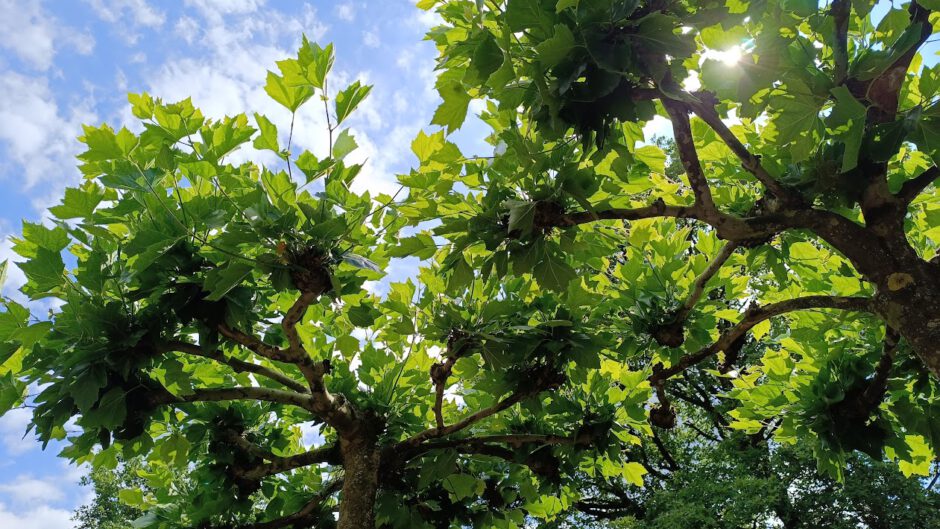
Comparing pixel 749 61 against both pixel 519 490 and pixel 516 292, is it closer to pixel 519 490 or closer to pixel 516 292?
pixel 516 292

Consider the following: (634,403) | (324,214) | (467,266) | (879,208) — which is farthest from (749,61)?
(634,403)

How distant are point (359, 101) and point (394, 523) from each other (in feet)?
8.34

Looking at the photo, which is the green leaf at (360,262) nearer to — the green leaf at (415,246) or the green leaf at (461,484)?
the green leaf at (415,246)

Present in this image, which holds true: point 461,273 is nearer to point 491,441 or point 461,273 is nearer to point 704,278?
point 704,278

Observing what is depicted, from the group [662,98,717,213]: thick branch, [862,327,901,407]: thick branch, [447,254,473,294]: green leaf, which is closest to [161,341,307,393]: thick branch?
[447,254,473,294]: green leaf

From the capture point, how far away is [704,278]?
9.19 feet

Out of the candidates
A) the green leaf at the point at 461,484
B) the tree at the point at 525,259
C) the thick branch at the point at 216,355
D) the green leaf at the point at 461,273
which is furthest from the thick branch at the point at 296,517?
the green leaf at the point at 461,273

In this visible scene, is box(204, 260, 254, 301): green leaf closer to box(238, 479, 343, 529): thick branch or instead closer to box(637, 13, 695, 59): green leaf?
box(637, 13, 695, 59): green leaf

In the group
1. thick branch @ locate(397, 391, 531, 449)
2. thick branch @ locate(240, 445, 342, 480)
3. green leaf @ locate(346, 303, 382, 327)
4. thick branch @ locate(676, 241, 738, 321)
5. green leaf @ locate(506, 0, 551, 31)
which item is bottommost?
thick branch @ locate(397, 391, 531, 449)

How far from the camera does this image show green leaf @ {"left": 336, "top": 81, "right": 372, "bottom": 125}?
2580 mm

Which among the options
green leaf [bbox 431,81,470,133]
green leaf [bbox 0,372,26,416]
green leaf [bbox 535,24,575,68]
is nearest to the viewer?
green leaf [bbox 535,24,575,68]

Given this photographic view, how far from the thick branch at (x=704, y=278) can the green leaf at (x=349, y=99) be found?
5.44 ft

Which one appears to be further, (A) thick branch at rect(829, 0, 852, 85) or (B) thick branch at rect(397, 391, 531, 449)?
(B) thick branch at rect(397, 391, 531, 449)

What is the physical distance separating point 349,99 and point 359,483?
2.02 meters
